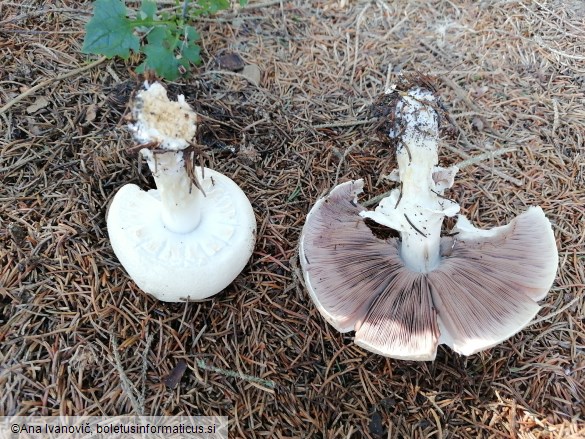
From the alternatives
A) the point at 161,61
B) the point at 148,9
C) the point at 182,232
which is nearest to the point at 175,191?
the point at 182,232

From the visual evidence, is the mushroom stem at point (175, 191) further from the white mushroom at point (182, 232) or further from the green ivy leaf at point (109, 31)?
the green ivy leaf at point (109, 31)

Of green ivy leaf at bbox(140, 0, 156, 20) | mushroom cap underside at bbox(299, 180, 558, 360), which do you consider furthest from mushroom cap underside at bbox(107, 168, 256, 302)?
green ivy leaf at bbox(140, 0, 156, 20)

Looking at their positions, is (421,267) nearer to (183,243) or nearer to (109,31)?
(183,243)

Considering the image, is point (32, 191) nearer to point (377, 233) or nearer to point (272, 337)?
point (272, 337)

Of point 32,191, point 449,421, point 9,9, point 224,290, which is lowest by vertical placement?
point 449,421

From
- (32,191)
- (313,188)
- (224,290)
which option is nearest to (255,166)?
(313,188)

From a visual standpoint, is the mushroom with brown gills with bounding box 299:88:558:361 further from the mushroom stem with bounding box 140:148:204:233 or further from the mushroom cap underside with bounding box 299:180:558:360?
the mushroom stem with bounding box 140:148:204:233

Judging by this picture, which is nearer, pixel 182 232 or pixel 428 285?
pixel 428 285
